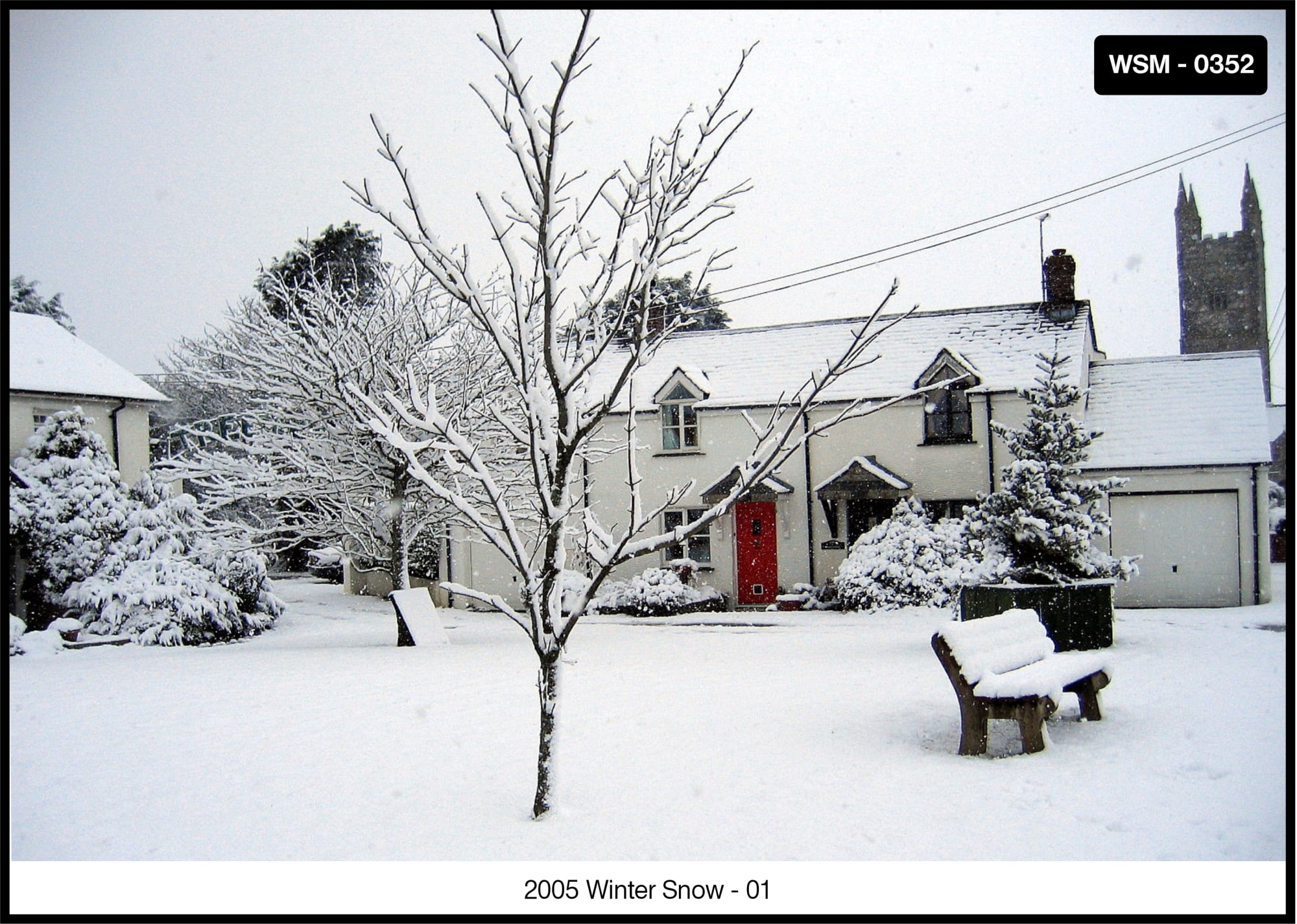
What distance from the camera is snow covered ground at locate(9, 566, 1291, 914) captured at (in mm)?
3699

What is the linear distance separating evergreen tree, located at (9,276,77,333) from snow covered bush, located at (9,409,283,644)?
420cm

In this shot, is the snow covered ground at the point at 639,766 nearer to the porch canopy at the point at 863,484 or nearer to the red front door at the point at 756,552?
the porch canopy at the point at 863,484

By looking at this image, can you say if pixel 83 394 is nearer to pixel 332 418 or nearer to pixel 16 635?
pixel 332 418

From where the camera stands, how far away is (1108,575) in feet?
30.5

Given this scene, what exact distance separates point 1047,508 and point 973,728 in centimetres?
498

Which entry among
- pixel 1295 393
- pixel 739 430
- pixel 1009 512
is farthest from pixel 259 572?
pixel 1295 393

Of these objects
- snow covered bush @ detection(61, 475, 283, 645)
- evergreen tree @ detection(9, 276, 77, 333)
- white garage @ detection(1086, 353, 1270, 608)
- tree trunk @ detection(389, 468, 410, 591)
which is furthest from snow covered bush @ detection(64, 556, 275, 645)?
white garage @ detection(1086, 353, 1270, 608)

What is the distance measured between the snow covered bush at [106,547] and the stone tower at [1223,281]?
11031mm

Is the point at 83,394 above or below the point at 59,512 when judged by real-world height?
above

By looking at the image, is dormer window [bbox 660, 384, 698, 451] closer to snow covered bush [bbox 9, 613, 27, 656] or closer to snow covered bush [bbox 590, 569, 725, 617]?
snow covered bush [bbox 590, 569, 725, 617]

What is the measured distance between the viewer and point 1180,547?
13.4 meters

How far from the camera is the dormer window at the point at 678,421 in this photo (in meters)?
17.0

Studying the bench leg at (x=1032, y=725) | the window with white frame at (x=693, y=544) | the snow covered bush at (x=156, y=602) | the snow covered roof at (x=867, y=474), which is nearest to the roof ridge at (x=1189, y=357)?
the snow covered roof at (x=867, y=474)

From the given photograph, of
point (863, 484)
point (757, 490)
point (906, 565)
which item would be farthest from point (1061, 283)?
point (757, 490)
